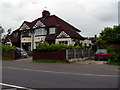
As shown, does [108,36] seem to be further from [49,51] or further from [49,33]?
[49,51]

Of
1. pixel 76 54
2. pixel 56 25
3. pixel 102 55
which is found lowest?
pixel 102 55

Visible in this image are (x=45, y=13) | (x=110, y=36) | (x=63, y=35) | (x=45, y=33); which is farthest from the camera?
(x=45, y=13)

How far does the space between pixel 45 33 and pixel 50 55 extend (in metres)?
17.2

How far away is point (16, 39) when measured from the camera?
43875 mm

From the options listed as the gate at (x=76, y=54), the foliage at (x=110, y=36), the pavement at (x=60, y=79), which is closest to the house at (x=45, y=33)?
the foliage at (x=110, y=36)

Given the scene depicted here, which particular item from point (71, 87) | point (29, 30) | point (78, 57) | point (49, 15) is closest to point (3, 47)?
point (78, 57)

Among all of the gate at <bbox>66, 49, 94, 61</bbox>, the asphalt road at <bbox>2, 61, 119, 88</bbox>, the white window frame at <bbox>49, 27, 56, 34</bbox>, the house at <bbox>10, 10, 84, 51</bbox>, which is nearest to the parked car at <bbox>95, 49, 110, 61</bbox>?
the gate at <bbox>66, 49, 94, 61</bbox>

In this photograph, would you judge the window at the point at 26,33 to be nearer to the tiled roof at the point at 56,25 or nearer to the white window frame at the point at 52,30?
the tiled roof at the point at 56,25

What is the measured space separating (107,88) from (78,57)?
1665 cm

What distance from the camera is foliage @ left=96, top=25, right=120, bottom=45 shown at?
3319 centimetres

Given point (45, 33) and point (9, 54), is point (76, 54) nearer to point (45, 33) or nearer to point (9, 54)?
point (9, 54)

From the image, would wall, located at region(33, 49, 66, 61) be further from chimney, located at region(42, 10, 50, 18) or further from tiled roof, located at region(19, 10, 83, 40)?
chimney, located at region(42, 10, 50, 18)

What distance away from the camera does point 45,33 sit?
127 ft

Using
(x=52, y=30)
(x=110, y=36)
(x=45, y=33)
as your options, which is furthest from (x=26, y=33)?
(x=110, y=36)
